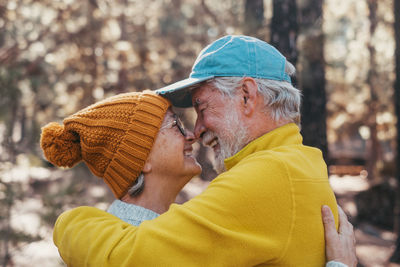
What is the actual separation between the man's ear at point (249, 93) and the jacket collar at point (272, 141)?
0.17 m

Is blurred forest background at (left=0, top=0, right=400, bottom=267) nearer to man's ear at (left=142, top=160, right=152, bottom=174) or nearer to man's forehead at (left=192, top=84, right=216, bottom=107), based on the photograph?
man's forehead at (left=192, top=84, right=216, bottom=107)

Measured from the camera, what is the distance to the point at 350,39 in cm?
2064

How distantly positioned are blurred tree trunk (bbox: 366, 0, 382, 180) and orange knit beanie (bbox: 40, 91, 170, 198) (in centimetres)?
1716

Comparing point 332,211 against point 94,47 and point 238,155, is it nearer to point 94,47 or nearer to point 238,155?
point 238,155

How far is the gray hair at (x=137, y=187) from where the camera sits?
211 cm

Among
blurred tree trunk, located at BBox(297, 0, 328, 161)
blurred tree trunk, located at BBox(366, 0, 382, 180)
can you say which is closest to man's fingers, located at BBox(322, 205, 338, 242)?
blurred tree trunk, located at BBox(297, 0, 328, 161)

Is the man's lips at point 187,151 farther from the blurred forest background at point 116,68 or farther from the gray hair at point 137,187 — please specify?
the blurred forest background at point 116,68

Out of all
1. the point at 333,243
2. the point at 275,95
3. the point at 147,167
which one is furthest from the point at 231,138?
the point at 333,243

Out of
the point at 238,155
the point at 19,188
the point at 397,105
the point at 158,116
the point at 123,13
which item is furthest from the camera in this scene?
the point at 123,13

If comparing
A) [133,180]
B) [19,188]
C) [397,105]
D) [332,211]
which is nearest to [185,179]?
[133,180]

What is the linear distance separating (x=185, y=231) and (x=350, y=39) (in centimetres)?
2150

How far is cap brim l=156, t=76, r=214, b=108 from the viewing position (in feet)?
6.70

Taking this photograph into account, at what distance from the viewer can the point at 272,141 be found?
186cm

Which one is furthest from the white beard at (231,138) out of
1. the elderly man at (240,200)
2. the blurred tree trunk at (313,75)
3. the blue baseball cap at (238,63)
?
the blurred tree trunk at (313,75)
